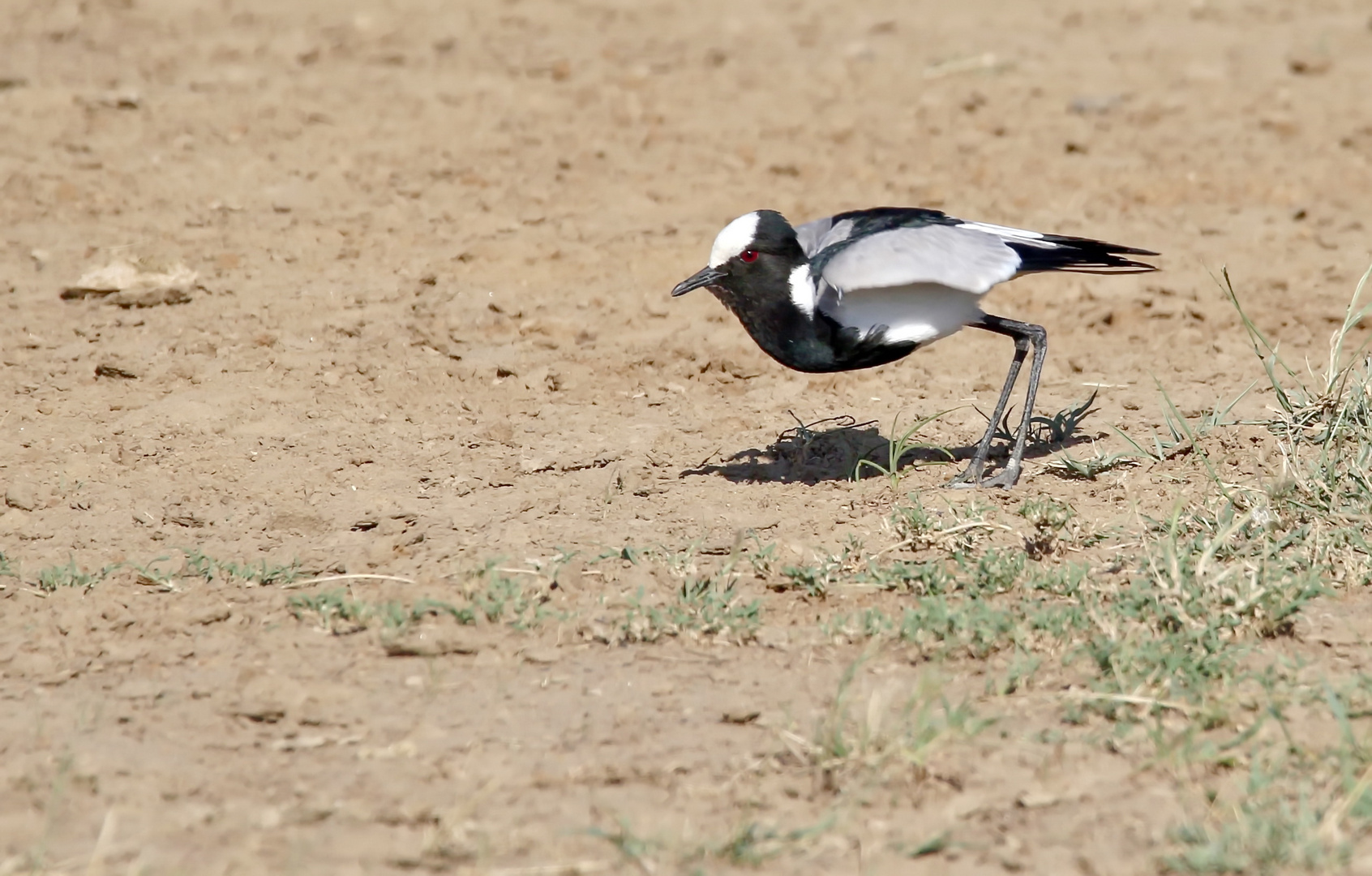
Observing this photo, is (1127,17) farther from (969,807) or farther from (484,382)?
(969,807)

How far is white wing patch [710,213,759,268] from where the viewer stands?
5.15m

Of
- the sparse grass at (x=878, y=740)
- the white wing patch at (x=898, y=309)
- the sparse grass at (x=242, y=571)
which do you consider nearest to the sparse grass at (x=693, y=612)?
the sparse grass at (x=878, y=740)

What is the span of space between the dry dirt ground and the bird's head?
0.58 m

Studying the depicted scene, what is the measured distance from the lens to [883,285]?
4906 mm

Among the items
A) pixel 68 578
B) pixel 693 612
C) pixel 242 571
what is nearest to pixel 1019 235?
pixel 693 612

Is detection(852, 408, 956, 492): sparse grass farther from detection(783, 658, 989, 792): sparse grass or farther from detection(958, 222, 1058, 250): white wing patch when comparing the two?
detection(783, 658, 989, 792): sparse grass

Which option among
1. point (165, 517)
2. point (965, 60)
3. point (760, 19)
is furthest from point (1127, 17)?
point (165, 517)

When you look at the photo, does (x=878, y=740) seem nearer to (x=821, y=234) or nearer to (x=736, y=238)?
(x=736, y=238)

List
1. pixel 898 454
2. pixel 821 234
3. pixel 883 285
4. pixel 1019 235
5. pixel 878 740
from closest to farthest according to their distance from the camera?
pixel 878 740
pixel 898 454
pixel 883 285
pixel 1019 235
pixel 821 234

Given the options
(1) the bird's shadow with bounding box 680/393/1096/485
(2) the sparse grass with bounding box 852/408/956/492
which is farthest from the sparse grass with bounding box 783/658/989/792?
(1) the bird's shadow with bounding box 680/393/1096/485

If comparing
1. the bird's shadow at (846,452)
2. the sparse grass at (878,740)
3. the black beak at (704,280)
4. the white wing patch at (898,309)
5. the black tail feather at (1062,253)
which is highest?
the black tail feather at (1062,253)

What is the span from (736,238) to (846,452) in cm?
84

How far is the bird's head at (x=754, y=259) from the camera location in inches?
203

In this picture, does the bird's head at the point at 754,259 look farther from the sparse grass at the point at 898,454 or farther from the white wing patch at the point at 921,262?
the sparse grass at the point at 898,454
